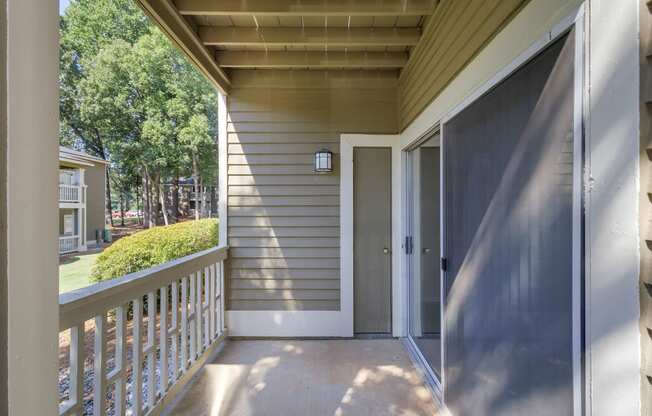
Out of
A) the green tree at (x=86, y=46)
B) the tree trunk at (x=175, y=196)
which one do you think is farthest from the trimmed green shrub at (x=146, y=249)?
the tree trunk at (x=175, y=196)

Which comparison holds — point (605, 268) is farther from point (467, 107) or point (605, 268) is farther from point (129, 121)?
point (129, 121)

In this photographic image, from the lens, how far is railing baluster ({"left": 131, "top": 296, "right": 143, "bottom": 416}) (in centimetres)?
193

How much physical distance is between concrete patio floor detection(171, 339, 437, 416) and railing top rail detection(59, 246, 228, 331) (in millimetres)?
923

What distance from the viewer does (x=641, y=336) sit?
Answer: 76cm

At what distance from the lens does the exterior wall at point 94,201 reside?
388 centimetres

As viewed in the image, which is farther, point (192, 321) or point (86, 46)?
point (86, 46)

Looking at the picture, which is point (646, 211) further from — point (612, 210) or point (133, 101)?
point (133, 101)

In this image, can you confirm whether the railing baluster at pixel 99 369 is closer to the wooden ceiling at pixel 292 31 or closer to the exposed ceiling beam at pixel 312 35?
the wooden ceiling at pixel 292 31

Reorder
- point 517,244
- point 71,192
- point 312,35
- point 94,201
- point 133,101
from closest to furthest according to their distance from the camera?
point 517,244, point 312,35, point 71,192, point 94,201, point 133,101

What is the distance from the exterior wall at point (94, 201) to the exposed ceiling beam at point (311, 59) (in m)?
2.44

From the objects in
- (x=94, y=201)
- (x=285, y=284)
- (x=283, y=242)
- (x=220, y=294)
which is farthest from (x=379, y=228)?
(x=94, y=201)

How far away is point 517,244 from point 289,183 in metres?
2.52

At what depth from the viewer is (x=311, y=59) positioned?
3.07m

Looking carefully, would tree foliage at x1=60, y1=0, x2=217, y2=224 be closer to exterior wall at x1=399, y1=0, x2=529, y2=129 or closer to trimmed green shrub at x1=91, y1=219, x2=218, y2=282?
trimmed green shrub at x1=91, y1=219, x2=218, y2=282
